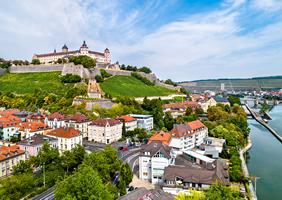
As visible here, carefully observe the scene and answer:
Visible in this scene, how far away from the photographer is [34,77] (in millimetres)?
73062

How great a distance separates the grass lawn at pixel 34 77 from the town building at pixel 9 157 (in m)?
43.9

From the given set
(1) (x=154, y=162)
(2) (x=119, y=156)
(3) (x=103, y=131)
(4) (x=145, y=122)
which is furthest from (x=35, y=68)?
(1) (x=154, y=162)

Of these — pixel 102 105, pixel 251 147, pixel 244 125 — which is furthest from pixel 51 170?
pixel 244 125

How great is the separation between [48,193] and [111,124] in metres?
18.4

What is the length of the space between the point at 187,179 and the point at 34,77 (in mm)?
71443

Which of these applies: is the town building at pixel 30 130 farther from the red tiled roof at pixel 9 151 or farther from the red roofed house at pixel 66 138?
the red tiled roof at pixel 9 151

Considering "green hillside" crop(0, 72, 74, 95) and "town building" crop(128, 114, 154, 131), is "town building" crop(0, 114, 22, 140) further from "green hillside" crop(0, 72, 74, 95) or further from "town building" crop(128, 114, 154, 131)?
"town building" crop(128, 114, 154, 131)

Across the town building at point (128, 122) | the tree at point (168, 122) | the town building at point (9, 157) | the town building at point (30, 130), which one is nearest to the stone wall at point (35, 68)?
the town building at point (128, 122)

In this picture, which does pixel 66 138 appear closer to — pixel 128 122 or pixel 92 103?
pixel 128 122

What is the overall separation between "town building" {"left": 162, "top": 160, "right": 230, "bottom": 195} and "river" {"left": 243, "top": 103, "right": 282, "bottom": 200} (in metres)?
7.57

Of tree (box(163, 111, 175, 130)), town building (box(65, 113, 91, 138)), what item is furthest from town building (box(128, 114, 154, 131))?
town building (box(65, 113, 91, 138))

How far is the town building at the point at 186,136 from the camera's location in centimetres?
3121

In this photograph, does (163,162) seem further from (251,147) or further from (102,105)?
(102,105)

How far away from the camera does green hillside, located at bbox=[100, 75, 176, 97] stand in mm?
67769
